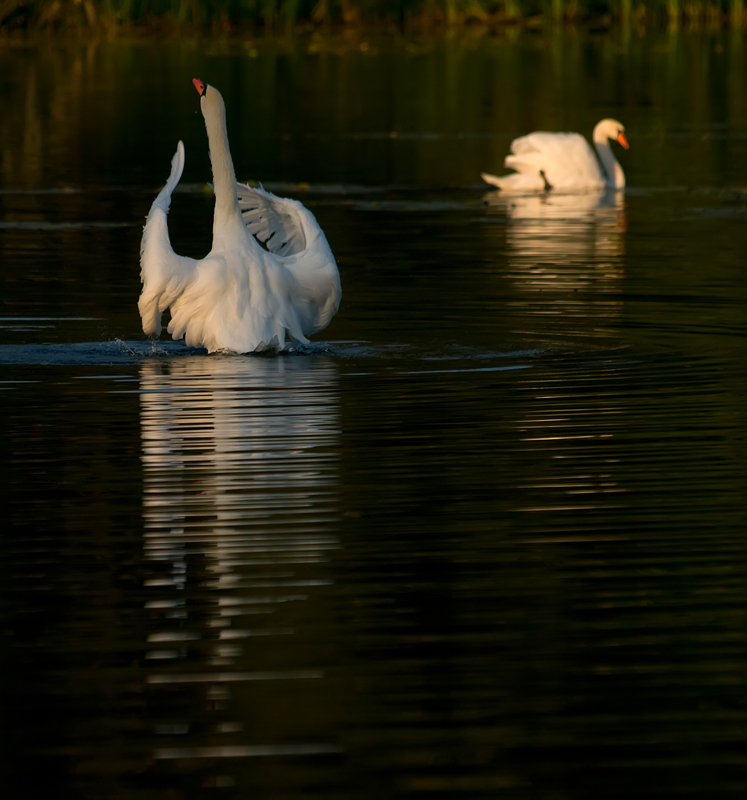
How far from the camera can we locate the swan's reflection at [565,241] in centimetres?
1675

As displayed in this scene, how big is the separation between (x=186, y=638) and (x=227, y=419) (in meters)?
3.95

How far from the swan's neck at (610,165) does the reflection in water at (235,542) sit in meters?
14.0

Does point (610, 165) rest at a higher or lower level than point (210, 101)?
lower

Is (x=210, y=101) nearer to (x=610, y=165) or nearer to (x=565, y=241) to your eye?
(x=565, y=241)

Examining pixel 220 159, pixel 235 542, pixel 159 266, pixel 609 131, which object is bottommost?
pixel 235 542

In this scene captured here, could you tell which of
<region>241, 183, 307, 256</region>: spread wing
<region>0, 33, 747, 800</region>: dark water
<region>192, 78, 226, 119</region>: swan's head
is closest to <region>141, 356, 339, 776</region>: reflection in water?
<region>0, 33, 747, 800</region>: dark water

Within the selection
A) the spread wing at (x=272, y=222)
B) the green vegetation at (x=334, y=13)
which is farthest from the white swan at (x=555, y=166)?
the green vegetation at (x=334, y=13)

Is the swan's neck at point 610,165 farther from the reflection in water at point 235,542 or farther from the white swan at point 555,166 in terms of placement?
the reflection in water at point 235,542

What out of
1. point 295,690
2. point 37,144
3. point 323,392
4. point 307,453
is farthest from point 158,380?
point 37,144

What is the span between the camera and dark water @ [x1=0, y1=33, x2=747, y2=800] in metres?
5.89

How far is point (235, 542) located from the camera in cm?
808

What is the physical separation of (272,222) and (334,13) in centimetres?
5386

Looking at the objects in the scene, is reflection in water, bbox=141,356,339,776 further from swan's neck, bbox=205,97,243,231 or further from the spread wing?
the spread wing

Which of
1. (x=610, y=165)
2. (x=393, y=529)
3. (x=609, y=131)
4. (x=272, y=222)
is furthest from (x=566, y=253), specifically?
(x=393, y=529)
